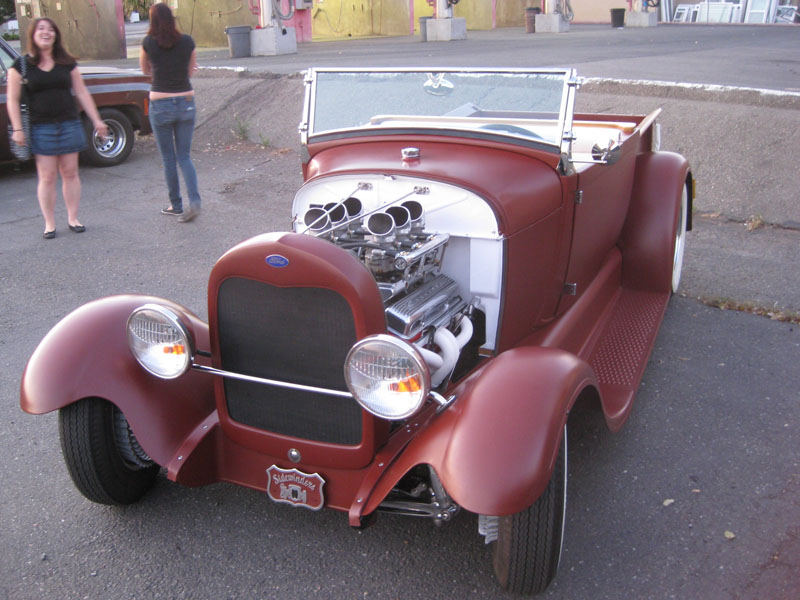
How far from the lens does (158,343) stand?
2.42 meters

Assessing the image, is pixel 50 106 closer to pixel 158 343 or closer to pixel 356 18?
pixel 158 343

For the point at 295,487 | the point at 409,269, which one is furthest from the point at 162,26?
the point at 295,487

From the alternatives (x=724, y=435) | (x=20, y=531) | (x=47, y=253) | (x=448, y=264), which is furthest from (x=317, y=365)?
(x=47, y=253)

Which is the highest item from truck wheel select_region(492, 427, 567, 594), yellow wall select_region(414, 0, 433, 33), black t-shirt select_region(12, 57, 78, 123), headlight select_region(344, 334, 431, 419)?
yellow wall select_region(414, 0, 433, 33)

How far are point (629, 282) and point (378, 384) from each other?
2538mm

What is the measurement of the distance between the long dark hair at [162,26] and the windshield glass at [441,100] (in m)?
2.81

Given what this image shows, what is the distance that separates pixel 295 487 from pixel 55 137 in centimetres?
425

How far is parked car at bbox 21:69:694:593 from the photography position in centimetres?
212

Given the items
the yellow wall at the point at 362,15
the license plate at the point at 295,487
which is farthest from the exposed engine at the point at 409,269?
the yellow wall at the point at 362,15

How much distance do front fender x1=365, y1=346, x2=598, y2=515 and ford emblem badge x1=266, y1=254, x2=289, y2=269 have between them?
67 centimetres

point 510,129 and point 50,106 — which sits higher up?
point 510,129

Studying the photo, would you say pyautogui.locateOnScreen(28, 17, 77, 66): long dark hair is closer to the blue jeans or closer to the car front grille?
the blue jeans

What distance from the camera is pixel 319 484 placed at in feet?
7.73

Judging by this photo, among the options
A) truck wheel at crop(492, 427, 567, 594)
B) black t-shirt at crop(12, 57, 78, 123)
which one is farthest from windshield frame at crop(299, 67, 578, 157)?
black t-shirt at crop(12, 57, 78, 123)
